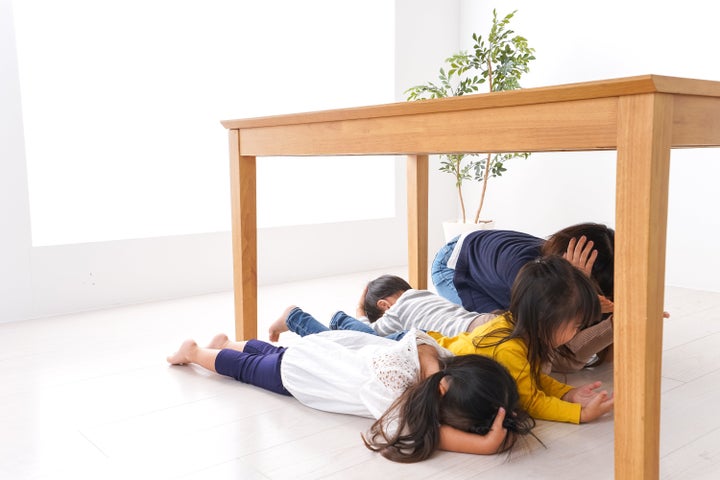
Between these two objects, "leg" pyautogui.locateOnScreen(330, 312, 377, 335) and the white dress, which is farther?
"leg" pyautogui.locateOnScreen(330, 312, 377, 335)

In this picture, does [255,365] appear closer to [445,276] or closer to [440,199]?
[445,276]

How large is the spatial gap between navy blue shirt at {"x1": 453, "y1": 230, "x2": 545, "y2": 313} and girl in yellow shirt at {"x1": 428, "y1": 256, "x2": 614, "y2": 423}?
0.29 meters

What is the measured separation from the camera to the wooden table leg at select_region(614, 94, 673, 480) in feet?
3.43

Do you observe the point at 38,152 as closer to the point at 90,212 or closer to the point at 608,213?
the point at 90,212

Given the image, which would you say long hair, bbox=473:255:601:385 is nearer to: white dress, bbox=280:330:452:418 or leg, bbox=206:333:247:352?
white dress, bbox=280:330:452:418

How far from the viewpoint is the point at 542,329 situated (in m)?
1.47

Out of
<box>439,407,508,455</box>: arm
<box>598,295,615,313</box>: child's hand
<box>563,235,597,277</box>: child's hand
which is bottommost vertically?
<box>439,407,508,455</box>: arm

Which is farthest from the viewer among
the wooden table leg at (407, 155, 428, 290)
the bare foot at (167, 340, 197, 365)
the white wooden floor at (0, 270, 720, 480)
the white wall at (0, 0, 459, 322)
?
the white wall at (0, 0, 459, 322)

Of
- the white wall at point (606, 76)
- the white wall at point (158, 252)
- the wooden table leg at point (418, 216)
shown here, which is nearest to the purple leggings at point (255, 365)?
the wooden table leg at point (418, 216)

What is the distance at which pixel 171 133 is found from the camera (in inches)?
126

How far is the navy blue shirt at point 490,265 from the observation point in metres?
1.83

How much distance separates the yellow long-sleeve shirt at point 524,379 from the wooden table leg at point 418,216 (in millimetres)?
851

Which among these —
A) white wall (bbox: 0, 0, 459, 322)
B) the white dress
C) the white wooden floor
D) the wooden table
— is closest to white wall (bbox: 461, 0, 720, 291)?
white wall (bbox: 0, 0, 459, 322)

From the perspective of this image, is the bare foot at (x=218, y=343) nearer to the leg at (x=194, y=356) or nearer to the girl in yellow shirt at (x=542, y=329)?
the leg at (x=194, y=356)
